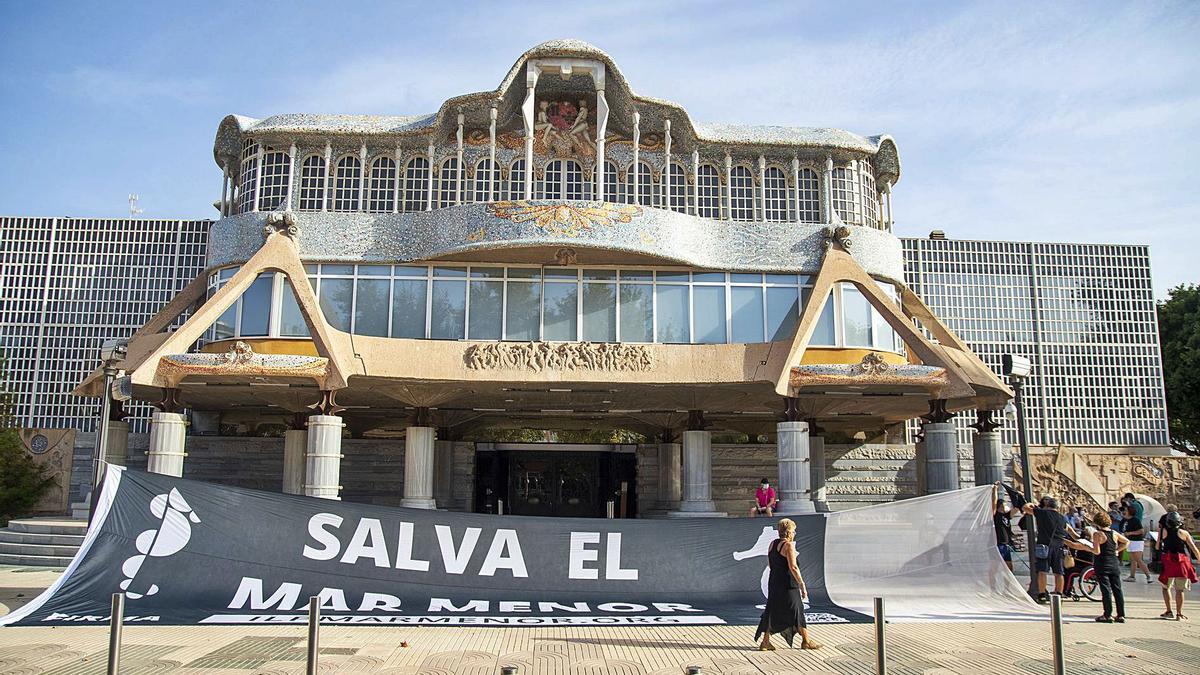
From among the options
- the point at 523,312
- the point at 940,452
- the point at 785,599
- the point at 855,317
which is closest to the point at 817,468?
the point at 855,317

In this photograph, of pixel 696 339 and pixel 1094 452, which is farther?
pixel 1094 452

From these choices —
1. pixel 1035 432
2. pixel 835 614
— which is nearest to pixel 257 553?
pixel 835 614

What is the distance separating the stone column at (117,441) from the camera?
1012 inches

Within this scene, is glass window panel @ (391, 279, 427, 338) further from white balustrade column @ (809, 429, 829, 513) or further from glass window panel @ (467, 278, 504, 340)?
white balustrade column @ (809, 429, 829, 513)

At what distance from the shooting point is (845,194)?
29469 mm

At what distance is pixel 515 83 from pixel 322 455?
12810 millimetres

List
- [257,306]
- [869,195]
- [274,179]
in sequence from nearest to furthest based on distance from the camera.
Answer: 1. [257,306]
2. [274,179]
3. [869,195]

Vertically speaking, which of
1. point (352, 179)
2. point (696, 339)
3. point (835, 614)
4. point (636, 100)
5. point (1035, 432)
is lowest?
point (835, 614)

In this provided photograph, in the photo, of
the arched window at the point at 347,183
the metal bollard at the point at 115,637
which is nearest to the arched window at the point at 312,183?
the arched window at the point at 347,183

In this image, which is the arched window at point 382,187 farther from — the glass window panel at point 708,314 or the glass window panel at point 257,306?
the glass window panel at point 708,314

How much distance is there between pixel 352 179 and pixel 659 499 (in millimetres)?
15066

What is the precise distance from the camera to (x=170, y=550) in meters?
12.9

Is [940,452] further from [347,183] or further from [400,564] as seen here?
[347,183]

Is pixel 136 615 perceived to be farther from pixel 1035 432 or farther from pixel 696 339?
pixel 1035 432
